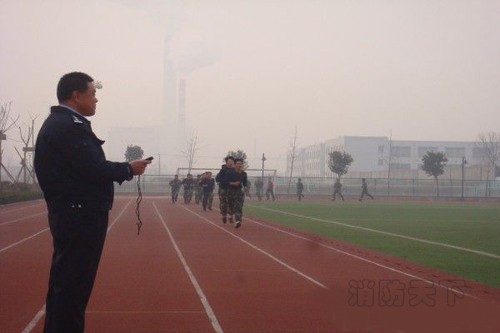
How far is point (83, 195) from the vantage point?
17.2 feet

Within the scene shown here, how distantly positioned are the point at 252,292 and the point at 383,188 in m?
70.4

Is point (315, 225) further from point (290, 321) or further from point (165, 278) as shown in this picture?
point (290, 321)

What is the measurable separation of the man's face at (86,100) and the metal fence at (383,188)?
71933 millimetres

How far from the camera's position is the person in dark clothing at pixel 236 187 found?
25781 millimetres

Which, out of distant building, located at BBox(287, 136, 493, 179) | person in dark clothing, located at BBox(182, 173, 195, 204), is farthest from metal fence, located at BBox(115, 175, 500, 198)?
distant building, located at BBox(287, 136, 493, 179)

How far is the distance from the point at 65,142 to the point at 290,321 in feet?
14.7

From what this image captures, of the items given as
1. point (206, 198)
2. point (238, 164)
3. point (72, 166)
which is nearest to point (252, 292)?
point (72, 166)

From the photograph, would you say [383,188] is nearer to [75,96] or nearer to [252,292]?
[252,292]

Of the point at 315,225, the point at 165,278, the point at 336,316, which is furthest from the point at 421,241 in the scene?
the point at 336,316

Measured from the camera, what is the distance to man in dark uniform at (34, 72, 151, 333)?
17.1ft

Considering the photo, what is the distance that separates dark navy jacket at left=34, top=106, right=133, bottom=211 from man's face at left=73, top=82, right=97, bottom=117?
116mm

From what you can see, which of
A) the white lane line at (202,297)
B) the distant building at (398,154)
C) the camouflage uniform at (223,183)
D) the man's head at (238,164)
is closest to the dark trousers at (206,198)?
the camouflage uniform at (223,183)

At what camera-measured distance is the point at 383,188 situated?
80.6 m

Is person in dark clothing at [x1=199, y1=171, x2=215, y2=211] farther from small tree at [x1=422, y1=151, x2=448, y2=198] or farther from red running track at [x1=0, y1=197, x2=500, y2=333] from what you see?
small tree at [x1=422, y1=151, x2=448, y2=198]
